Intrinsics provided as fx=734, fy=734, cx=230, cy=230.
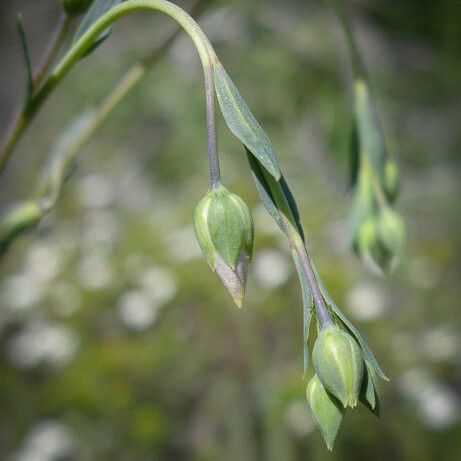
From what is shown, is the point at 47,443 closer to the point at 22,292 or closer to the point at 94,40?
the point at 22,292

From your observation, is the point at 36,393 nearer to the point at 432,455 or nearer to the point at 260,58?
the point at 432,455

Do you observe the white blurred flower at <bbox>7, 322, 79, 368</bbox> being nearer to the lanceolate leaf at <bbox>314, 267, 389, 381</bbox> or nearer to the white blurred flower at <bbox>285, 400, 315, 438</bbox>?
the white blurred flower at <bbox>285, 400, 315, 438</bbox>

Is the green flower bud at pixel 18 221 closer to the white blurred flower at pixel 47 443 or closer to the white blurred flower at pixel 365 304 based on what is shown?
the white blurred flower at pixel 47 443

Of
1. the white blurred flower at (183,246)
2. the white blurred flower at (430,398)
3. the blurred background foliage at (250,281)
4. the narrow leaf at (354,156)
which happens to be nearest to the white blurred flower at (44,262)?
the blurred background foliage at (250,281)

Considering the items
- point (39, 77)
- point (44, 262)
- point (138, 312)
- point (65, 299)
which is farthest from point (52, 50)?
point (44, 262)

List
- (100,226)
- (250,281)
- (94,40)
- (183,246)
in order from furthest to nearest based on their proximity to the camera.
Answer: (100,226), (183,246), (250,281), (94,40)

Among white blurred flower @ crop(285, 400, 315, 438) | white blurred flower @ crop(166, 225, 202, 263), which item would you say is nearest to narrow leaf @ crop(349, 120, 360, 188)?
white blurred flower @ crop(285, 400, 315, 438)
